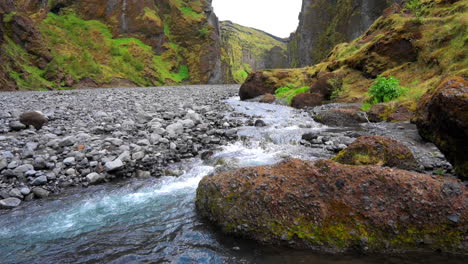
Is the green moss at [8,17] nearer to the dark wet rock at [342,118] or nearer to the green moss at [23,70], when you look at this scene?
the green moss at [23,70]

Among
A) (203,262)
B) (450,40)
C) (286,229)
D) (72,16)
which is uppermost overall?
(72,16)

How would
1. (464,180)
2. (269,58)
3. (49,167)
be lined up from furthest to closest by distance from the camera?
(269,58) → (49,167) → (464,180)

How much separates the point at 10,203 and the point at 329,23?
70076 mm

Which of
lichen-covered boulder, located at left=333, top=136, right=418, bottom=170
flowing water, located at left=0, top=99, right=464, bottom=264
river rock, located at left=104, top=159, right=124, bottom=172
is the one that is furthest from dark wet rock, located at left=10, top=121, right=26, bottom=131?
lichen-covered boulder, located at left=333, top=136, right=418, bottom=170

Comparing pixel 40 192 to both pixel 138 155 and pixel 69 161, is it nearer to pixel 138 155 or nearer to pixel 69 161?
pixel 69 161

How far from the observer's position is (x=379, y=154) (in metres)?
4.66

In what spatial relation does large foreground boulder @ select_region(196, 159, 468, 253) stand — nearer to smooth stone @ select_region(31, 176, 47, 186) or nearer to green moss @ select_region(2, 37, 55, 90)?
smooth stone @ select_region(31, 176, 47, 186)

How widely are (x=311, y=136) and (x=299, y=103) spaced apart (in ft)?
27.7

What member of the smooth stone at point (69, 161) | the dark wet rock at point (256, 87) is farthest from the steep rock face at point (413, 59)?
the smooth stone at point (69, 161)

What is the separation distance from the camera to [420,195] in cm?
282

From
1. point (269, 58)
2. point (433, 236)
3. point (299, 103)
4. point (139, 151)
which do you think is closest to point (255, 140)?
point (139, 151)

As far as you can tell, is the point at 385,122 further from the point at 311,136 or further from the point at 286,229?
the point at 286,229

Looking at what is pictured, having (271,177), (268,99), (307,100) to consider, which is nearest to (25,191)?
(271,177)

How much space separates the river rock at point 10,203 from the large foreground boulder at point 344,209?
3.61 meters
